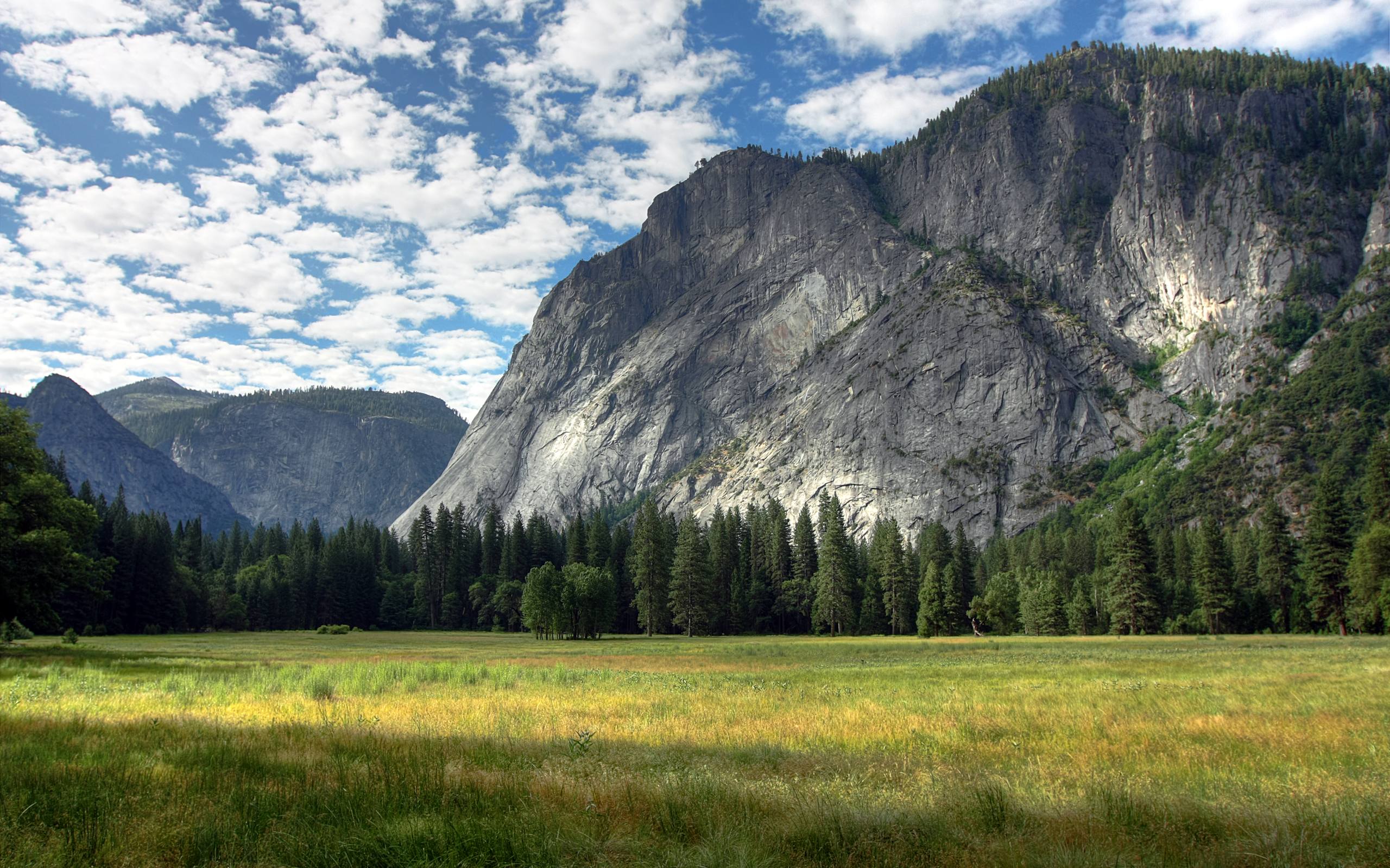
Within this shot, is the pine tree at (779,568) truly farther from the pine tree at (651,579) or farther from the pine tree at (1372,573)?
the pine tree at (1372,573)

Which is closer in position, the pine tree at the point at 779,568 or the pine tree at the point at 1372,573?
the pine tree at the point at 1372,573

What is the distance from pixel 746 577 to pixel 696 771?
9620 cm

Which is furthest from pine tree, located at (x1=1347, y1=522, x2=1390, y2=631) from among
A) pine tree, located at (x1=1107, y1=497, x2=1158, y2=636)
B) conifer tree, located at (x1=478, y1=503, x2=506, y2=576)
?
conifer tree, located at (x1=478, y1=503, x2=506, y2=576)

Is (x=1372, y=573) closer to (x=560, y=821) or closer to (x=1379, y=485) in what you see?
(x=1379, y=485)

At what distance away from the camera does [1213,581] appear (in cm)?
7219

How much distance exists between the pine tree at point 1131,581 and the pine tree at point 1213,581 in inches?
168

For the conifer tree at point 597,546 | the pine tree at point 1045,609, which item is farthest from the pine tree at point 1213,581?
the conifer tree at point 597,546

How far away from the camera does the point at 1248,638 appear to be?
53.7 meters

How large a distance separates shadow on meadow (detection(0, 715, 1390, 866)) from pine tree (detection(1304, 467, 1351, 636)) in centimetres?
7110

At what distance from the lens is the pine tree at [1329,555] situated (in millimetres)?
63969

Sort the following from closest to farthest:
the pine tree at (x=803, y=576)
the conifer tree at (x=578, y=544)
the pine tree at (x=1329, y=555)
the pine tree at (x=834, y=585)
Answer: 1. the pine tree at (x=1329, y=555)
2. the pine tree at (x=834, y=585)
3. the pine tree at (x=803, y=576)
4. the conifer tree at (x=578, y=544)

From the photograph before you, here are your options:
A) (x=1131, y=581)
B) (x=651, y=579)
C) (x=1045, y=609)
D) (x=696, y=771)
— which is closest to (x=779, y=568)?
(x=651, y=579)

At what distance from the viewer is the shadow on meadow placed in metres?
7.03

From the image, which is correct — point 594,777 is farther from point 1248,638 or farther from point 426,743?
point 1248,638
